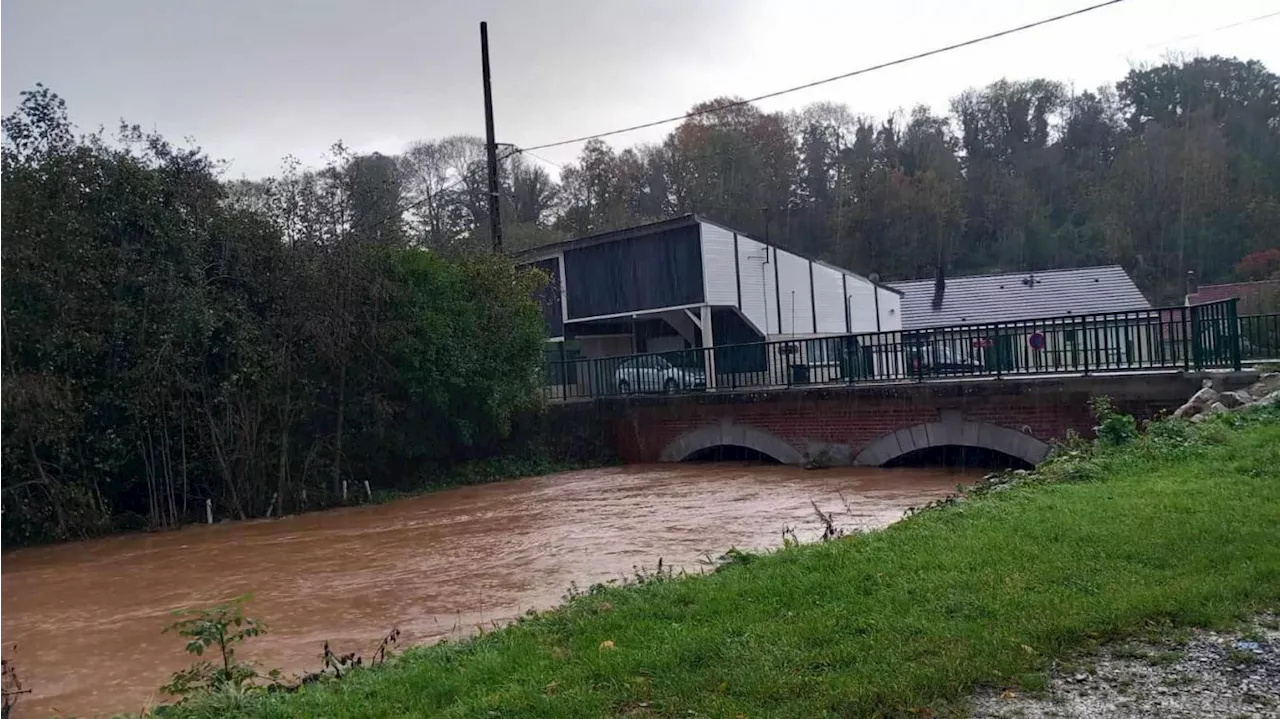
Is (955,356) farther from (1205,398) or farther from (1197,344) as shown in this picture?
(1205,398)

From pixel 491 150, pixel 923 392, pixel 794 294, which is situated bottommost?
pixel 923 392

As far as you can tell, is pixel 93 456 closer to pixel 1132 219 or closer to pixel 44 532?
pixel 44 532

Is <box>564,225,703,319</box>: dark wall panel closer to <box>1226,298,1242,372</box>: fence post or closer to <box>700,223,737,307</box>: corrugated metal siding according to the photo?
<box>700,223,737,307</box>: corrugated metal siding

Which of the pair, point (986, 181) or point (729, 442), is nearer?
point (729, 442)

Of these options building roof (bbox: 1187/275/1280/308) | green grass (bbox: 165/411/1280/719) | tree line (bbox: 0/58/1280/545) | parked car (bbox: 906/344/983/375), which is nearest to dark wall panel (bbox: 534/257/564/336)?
tree line (bbox: 0/58/1280/545)

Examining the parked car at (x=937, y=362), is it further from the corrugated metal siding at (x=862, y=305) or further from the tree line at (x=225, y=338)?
the corrugated metal siding at (x=862, y=305)

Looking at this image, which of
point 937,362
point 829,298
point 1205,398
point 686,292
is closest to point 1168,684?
point 1205,398

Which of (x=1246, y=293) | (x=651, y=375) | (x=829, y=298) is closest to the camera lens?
(x=651, y=375)

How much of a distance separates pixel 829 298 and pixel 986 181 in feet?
102

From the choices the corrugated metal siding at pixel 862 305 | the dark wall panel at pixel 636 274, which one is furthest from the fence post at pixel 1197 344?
the corrugated metal siding at pixel 862 305

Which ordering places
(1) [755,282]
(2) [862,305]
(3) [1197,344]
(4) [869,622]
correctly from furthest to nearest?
(2) [862,305] → (1) [755,282] → (3) [1197,344] → (4) [869,622]

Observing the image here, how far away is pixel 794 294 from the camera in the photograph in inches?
1329

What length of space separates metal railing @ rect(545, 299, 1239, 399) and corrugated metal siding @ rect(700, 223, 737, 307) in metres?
5.55

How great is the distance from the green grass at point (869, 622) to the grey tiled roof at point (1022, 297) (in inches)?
1284
